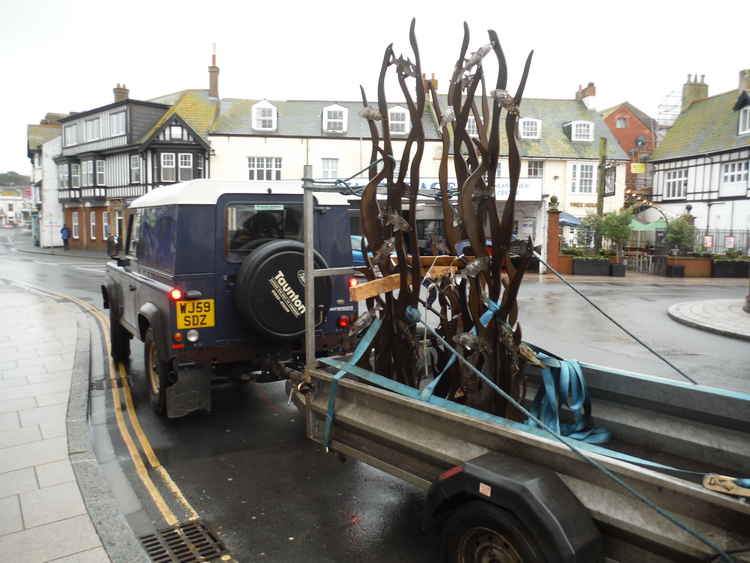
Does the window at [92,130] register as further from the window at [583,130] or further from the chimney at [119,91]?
the window at [583,130]

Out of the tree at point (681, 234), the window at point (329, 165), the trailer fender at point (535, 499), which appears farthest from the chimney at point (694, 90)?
the trailer fender at point (535, 499)

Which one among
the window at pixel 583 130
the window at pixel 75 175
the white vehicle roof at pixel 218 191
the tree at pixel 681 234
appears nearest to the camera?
the white vehicle roof at pixel 218 191

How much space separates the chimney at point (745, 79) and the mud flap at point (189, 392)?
41041mm

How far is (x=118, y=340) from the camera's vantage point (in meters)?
9.29

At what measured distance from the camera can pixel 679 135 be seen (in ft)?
138

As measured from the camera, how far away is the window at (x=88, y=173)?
151ft

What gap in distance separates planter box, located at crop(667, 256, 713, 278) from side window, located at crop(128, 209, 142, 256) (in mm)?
25950

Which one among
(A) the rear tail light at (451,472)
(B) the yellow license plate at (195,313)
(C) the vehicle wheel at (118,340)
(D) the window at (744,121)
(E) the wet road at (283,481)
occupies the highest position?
(D) the window at (744,121)

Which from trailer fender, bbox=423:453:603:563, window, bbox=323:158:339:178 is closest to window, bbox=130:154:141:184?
window, bbox=323:158:339:178

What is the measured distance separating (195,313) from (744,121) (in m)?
39.4

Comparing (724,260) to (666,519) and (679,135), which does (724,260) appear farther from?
(666,519)

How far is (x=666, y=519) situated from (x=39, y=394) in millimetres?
7460

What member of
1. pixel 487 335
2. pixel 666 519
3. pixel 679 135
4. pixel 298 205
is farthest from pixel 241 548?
pixel 679 135

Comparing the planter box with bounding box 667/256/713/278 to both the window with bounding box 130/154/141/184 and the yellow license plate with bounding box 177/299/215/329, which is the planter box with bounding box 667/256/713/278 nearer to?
the yellow license plate with bounding box 177/299/215/329
